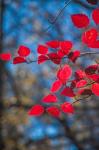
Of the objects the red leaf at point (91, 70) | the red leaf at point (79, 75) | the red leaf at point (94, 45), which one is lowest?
the red leaf at point (79, 75)

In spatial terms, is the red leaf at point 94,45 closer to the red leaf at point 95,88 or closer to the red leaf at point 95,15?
the red leaf at point 95,15

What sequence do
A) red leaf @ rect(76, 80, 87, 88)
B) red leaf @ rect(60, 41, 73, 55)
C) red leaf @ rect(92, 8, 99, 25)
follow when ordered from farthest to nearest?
red leaf @ rect(76, 80, 87, 88)
red leaf @ rect(60, 41, 73, 55)
red leaf @ rect(92, 8, 99, 25)

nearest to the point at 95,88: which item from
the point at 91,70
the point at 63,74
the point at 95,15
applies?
the point at 91,70

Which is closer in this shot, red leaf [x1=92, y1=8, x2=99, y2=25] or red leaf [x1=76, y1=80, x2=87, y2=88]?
red leaf [x1=92, y1=8, x2=99, y2=25]

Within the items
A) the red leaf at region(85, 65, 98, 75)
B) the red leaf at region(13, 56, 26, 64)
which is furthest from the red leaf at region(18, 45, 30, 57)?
the red leaf at region(85, 65, 98, 75)

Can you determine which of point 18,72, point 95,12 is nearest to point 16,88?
point 18,72

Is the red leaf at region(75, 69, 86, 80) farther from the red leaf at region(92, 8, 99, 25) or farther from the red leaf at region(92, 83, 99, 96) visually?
the red leaf at region(92, 8, 99, 25)

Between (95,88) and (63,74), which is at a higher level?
(63,74)

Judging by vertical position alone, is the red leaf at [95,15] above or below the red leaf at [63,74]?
above

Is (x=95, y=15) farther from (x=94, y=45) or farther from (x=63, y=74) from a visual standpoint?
(x=63, y=74)

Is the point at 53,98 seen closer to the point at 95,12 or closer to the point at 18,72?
the point at 95,12

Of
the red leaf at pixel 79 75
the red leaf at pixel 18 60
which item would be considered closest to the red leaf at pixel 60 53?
the red leaf at pixel 79 75

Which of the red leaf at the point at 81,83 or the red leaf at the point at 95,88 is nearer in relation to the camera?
the red leaf at the point at 95,88
